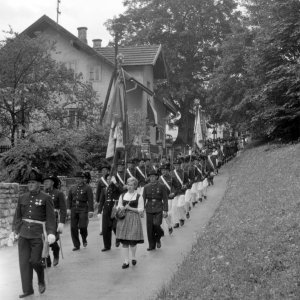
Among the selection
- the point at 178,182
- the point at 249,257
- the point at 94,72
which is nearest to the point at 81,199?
the point at 178,182

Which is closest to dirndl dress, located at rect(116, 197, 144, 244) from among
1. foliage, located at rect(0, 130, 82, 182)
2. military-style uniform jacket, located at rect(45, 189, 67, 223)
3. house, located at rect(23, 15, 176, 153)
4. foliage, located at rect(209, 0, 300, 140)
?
military-style uniform jacket, located at rect(45, 189, 67, 223)

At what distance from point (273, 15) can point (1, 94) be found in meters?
15.9

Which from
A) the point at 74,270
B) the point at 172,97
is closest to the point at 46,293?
the point at 74,270

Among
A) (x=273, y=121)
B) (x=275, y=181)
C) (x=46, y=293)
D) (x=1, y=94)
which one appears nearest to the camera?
(x=46, y=293)

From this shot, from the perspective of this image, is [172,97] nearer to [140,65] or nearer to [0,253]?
[140,65]

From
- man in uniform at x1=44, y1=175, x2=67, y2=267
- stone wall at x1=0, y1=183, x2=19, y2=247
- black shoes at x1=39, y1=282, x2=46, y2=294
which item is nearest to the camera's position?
black shoes at x1=39, y1=282, x2=46, y2=294

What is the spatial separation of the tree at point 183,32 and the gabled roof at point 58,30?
11473 mm

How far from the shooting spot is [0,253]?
43.9ft

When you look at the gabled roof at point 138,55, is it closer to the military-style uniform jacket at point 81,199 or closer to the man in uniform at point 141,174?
the man in uniform at point 141,174

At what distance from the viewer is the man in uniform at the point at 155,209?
12.9 m

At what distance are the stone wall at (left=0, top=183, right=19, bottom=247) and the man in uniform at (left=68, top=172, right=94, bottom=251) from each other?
2.40 metres

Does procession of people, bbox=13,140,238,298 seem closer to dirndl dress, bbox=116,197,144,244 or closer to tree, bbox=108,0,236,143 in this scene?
dirndl dress, bbox=116,197,144,244

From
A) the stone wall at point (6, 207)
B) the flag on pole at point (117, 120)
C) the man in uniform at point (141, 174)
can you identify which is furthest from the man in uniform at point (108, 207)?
the man in uniform at point (141, 174)

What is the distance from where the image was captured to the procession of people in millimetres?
8883
